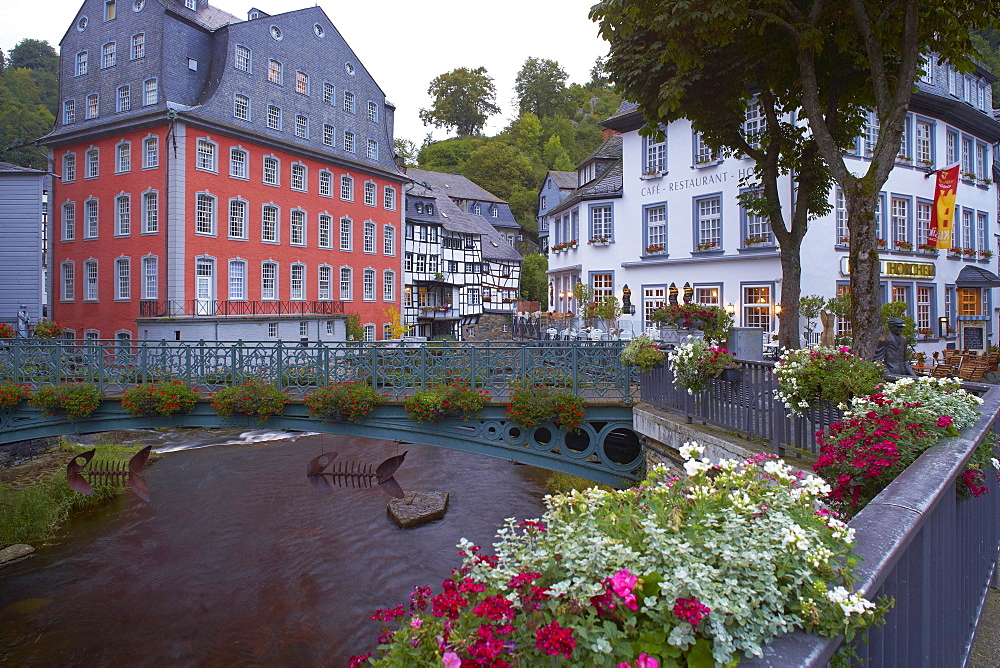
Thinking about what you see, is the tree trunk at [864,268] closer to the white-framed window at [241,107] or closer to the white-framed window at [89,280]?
the white-framed window at [241,107]

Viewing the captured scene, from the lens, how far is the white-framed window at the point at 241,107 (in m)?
34.8

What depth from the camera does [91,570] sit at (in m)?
14.6

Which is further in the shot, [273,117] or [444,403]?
[273,117]

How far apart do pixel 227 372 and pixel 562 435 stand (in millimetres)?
7335

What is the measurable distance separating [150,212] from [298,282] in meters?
8.61

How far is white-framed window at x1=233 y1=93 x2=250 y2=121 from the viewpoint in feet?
114

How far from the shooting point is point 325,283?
1563 inches

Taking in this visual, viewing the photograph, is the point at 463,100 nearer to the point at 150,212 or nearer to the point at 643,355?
the point at 150,212

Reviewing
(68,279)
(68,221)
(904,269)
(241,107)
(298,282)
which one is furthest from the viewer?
(298,282)

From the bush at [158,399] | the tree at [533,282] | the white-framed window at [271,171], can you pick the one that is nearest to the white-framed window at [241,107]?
the white-framed window at [271,171]

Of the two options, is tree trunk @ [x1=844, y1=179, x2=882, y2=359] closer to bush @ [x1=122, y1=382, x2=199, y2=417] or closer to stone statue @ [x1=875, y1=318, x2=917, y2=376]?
stone statue @ [x1=875, y1=318, x2=917, y2=376]

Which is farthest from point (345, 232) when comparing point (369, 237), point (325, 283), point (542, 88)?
point (542, 88)

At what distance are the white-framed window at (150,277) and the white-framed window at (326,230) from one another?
388 inches

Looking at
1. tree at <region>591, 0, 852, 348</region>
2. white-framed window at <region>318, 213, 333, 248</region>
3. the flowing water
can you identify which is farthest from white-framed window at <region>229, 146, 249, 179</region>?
tree at <region>591, 0, 852, 348</region>
